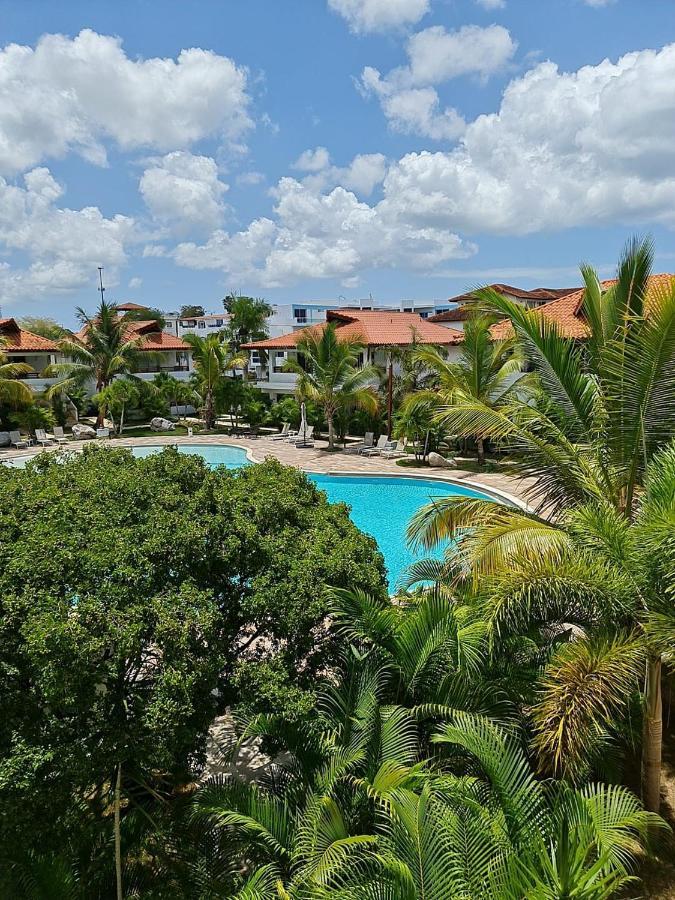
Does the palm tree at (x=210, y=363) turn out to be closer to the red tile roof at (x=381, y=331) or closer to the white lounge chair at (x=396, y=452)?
the red tile roof at (x=381, y=331)

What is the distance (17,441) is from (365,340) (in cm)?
1815

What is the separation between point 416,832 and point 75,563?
3.23 meters

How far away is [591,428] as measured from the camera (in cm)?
702

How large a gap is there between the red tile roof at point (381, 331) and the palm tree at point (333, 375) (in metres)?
3.12

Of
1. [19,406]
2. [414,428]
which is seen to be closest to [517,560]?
[414,428]

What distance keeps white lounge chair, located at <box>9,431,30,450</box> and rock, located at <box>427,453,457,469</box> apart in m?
19.9

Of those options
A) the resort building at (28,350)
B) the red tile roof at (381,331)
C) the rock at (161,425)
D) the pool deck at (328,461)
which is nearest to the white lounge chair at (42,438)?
the pool deck at (328,461)

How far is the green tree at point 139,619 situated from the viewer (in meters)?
4.15

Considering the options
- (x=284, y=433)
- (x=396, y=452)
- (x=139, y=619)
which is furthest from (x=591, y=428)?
(x=284, y=433)

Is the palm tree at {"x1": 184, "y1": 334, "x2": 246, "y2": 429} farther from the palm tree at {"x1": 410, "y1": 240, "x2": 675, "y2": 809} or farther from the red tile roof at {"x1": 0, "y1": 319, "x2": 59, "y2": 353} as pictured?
the palm tree at {"x1": 410, "y1": 240, "x2": 675, "y2": 809}

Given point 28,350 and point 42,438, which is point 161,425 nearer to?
point 42,438

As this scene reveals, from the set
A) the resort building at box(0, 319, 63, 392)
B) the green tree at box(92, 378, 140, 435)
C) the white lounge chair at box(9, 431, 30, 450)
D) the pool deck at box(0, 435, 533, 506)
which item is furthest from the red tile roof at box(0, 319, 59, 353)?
the pool deck at box(0, 435, 533, 506)

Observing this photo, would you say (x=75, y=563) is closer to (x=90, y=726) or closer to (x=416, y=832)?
(x=90, y=726)

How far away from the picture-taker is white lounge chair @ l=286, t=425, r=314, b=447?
28.6m
